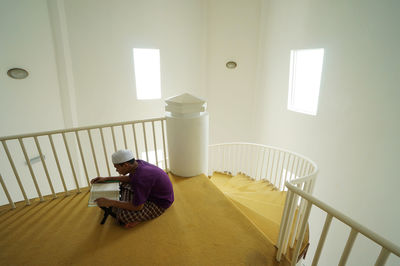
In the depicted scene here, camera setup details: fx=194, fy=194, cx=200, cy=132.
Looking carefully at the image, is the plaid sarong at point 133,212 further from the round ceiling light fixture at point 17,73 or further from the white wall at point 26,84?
the round ceiling light fixture at point 17,73

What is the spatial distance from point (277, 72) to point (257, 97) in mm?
916

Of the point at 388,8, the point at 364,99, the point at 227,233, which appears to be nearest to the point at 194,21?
the point at 388,8

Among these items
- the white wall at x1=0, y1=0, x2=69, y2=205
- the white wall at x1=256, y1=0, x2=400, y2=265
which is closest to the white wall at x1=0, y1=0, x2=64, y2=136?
the white wall at x1=0, y1=0, x2=69, y2=205

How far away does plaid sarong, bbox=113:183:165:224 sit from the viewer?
1.95 meters

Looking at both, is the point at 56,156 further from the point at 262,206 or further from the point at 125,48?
the point at 125,48

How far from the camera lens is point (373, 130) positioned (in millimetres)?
2795

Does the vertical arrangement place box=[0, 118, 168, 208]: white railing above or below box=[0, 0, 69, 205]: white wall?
below

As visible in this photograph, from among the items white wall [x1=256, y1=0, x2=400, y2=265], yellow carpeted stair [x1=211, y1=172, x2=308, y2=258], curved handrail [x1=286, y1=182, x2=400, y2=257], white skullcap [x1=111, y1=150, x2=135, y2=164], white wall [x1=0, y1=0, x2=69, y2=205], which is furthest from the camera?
white wall [x1=0, y1=0, x2=69, y2=205]

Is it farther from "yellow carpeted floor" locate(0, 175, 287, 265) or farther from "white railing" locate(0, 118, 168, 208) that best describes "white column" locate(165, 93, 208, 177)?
"yellow carpeted floor" locate(0, 175, 287, 265)

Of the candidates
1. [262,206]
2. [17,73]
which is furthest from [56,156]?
[262,206]

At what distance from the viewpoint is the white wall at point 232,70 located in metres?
4.81

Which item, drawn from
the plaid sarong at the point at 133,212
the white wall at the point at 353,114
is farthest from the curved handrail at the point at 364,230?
the white wall at the point at 353,114

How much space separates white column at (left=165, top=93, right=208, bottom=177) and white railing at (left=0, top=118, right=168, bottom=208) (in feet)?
0.57

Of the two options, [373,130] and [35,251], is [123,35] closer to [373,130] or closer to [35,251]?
[35,251]
